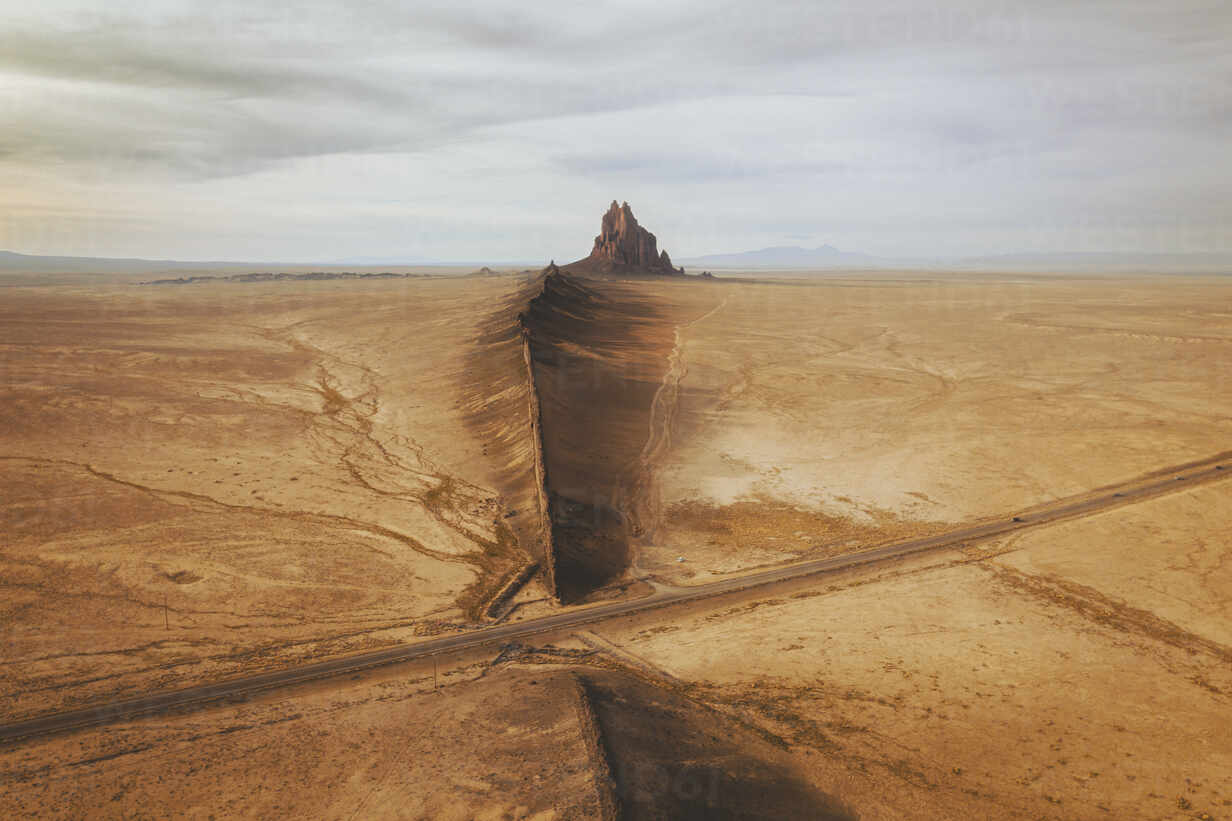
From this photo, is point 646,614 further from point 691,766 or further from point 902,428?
point 902,428

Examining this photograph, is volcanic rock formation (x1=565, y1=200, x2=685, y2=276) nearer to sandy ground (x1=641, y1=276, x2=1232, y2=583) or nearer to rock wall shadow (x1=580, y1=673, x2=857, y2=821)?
sandy ground (x1=641, y1=276, x2=1232, y2=583)

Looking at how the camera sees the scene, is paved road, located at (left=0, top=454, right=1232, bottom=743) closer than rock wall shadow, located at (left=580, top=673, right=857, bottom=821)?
No

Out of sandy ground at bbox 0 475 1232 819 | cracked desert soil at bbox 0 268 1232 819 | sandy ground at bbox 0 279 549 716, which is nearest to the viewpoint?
sandy ground at bbox 0 475 1232 819

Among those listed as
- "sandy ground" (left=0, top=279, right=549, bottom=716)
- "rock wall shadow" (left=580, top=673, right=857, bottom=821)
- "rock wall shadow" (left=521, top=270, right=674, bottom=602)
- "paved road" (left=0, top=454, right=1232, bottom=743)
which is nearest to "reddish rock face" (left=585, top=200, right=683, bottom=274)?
"rock wall shadow" (left=521, top=270, right=674, bottom=602)

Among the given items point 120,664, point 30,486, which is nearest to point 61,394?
point 30,486

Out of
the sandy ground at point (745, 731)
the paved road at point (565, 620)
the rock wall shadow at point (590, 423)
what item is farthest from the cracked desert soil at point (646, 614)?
the rock wall shadow at point (590, 423)

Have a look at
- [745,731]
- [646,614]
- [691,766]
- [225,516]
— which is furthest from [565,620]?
[225,516]

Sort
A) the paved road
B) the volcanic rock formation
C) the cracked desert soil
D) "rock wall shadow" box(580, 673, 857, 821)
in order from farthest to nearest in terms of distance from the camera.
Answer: the volcanic rock formation < the paved road < the cracked desert soil < "rock wall shadow" box(580, 673, 857, 821)

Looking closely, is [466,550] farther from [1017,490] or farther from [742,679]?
[1017,490]

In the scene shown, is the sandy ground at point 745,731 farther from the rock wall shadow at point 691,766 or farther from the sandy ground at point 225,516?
the sandy ground at point 225,516
